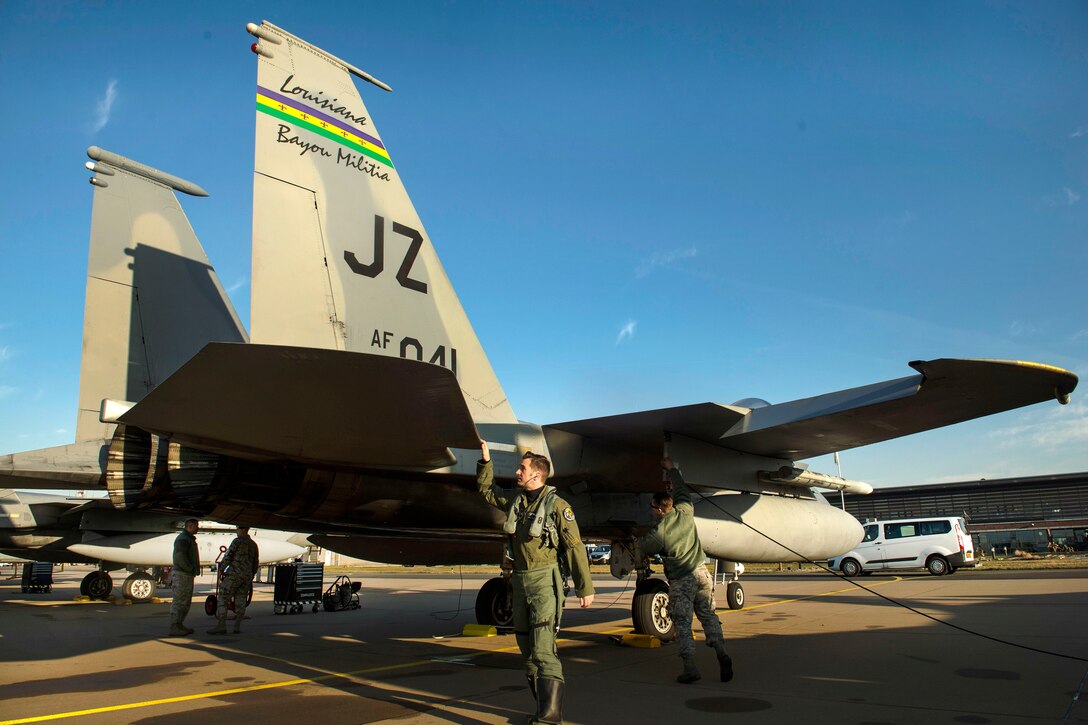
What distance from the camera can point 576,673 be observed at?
5484 millimetres

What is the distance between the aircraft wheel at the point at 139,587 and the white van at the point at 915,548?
17.9 meters

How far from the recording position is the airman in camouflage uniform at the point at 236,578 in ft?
29.0

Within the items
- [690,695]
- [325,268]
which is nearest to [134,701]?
[325,268]

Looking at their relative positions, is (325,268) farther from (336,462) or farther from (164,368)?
(164,368)

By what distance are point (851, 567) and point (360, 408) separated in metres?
21.6

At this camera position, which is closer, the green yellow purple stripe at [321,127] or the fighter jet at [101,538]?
the green yellow purple stripe at [321,127]

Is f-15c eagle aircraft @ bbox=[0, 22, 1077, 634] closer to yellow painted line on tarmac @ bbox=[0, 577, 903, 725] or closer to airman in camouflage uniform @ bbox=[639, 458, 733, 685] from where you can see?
airman in camouflage uniform @ bbox=[639, 458, 733, 685]

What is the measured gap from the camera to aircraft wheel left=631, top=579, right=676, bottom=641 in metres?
7.50

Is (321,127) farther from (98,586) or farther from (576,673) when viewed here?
(98,586)

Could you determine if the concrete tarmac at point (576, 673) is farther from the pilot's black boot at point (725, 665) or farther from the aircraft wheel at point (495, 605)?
the aircraft wheel at point (495, 605)

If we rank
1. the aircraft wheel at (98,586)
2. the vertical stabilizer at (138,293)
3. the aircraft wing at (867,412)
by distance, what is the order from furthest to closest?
1. the aircraft wheel at (98,586)
2. the vertical stabilizer at (138,293)
3. the aircraft wing at (867,412)

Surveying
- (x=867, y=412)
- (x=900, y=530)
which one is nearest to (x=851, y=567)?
(x=900, y=530)

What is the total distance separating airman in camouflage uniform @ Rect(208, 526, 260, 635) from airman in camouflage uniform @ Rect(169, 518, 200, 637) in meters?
0.38

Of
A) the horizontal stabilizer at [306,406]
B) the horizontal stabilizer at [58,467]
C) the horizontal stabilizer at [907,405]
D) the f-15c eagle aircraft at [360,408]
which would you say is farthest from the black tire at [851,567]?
the horizontal stabilizer at [58,467]
